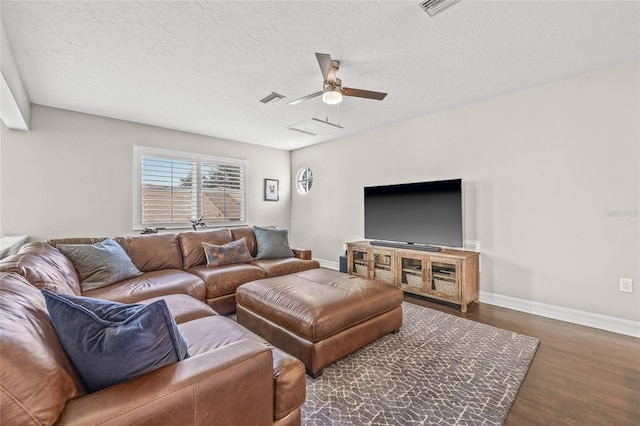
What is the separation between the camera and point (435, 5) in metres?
1.87

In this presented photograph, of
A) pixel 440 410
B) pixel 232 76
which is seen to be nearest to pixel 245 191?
pixel 232 76

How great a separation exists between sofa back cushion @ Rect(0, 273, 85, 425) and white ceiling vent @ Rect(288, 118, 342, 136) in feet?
12.0

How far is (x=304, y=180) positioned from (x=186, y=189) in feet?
7.84

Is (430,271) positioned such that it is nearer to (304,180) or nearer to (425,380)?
(425,380)

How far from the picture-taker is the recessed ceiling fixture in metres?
1.83

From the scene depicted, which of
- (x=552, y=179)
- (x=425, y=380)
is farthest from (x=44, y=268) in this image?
(x=552, y=179)

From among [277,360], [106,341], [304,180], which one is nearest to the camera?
[106,341]

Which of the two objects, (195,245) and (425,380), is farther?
(195,245)

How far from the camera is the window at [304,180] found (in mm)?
5941

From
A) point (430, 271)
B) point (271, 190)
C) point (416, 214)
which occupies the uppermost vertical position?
point (271, 190)

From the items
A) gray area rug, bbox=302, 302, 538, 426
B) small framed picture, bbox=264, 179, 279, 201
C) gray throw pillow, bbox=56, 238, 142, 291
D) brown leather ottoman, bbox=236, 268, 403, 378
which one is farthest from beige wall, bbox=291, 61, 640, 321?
gray throw pillow, bbox=56, 238, 142, 291

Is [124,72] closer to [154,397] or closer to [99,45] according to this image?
[99,45]

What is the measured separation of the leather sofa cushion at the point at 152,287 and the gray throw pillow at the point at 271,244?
1.10m

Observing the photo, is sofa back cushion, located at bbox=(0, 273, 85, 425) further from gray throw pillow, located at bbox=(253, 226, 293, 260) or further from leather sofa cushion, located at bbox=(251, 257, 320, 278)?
gray throw pillow, located at bbox=(253, 226, 293, 260)
